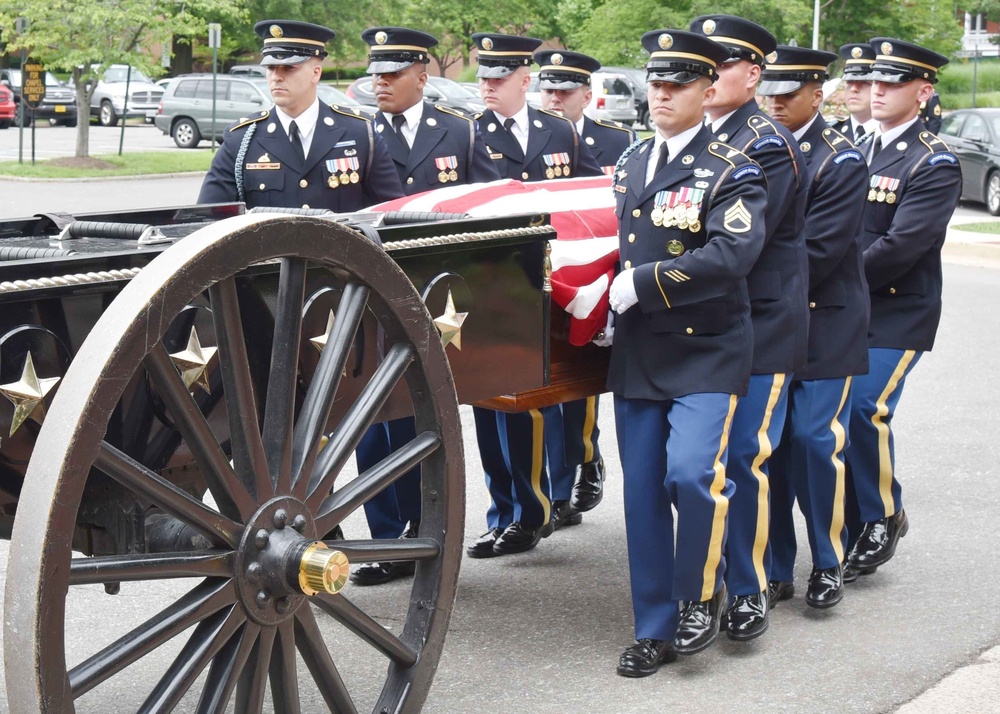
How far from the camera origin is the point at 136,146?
25.0 m

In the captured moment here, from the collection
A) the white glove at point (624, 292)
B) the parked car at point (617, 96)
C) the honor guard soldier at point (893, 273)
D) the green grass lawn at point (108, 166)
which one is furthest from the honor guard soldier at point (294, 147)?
the parked car at point (617, 96)

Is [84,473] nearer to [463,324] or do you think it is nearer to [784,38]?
[463,324]

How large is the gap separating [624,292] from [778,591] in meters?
1.27

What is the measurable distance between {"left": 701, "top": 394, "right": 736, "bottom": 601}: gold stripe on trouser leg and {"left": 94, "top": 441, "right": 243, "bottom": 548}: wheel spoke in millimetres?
1664

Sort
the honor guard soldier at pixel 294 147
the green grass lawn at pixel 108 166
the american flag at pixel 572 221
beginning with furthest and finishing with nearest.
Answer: the green grass lawn at pixel 108 166 → the honor guard soldier at pixel 294 147 → the american flag at pixel 572 221

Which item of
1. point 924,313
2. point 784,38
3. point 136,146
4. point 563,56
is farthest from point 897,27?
point 924,313

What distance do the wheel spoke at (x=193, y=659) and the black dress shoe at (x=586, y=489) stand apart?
2.99 meters

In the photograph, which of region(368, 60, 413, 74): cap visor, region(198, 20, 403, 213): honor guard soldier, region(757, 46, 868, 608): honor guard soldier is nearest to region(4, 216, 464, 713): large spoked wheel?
region(757, 46, 868, 608): honor guard soldier

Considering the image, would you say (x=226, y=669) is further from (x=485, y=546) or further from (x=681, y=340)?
(x=485, y=546)

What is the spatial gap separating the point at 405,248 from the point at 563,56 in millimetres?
4033

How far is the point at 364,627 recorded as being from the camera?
2639 mm

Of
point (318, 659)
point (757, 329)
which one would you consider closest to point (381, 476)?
point (318, 659)

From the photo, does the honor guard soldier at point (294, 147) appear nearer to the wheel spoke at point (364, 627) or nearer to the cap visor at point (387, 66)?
the cap visor at point (387, 66)

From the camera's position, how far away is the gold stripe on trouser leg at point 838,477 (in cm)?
424
